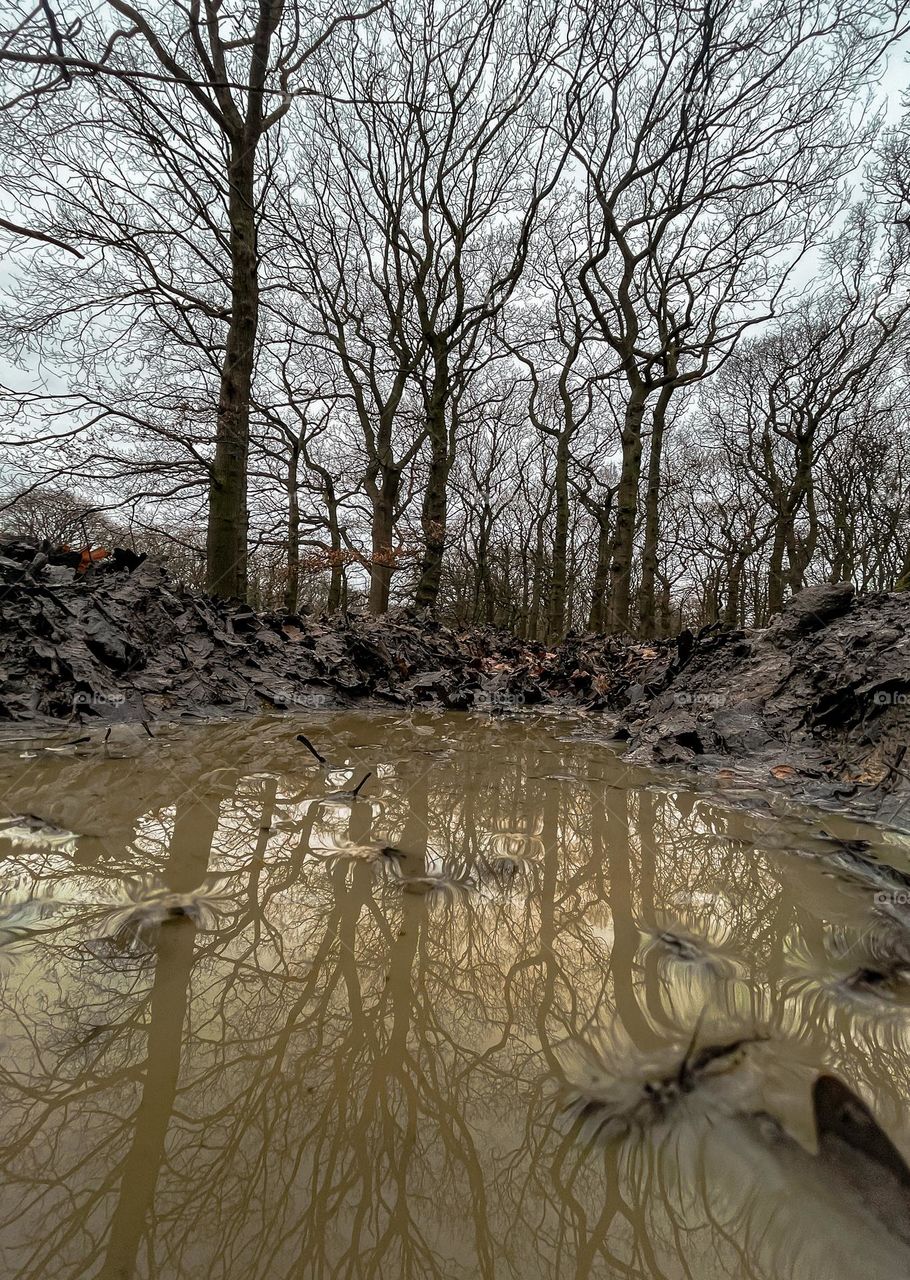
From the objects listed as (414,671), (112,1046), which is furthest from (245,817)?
(414,671)

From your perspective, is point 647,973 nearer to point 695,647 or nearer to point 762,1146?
point 762,1146

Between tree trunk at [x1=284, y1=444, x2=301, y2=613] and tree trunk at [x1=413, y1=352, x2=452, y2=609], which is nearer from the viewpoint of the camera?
tree trunk at [x1=284, y1=444, x2=301, y2=613]

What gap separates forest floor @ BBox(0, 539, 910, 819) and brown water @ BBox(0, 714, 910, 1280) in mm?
1089

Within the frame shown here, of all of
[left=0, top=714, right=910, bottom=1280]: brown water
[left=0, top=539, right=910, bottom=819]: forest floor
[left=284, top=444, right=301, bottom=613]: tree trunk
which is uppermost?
[left=284, top=444, right=301, bottom=613]: tree trunk

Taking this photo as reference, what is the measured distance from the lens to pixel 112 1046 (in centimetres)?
71

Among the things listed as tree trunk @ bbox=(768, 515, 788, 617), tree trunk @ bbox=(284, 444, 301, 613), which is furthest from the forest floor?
tree trunk @ bbox=(768, 515, 788, 617)

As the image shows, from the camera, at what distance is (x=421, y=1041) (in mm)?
763

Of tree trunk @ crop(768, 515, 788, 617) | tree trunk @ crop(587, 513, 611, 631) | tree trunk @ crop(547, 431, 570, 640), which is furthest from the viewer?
tree trunk @ crop(768, 515, 788, 617)

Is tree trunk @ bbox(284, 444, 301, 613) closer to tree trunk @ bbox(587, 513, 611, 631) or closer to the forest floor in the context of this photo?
the forest floor

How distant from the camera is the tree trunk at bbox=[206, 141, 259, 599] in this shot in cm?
542

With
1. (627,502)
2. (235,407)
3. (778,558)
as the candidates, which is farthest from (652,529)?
(235,407)

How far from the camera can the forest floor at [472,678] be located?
2516mm

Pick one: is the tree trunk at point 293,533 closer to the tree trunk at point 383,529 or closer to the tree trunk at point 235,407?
the tree trunk at point 383,529

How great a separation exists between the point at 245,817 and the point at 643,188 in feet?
37.6
